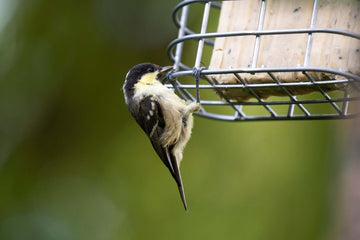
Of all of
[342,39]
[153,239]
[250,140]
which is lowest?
[153,239]

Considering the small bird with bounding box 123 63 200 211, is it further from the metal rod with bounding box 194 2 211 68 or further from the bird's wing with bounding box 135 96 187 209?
the metal rod with bounding box 194 2 211 68

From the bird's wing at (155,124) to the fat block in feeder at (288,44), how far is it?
483 mm

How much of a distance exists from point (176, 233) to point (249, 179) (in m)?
0.75

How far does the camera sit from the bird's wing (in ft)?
9.86

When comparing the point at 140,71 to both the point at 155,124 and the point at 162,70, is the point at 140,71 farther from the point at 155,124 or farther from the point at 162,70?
the point at 155,124

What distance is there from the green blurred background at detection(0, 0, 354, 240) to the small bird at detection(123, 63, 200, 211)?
5.05 ft

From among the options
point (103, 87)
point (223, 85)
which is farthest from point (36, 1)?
point (223, 85)

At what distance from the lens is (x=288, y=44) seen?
2.44 metres

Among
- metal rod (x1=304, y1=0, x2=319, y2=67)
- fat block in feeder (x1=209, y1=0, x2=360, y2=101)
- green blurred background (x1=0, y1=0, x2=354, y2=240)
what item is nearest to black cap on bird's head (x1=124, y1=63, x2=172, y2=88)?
fat block in feeder (x1=209, y1=0, x2=360, y2=101)

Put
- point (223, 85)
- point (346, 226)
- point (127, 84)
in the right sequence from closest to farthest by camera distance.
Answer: point (346, 226)
point (223, 85)
point (127, 84)

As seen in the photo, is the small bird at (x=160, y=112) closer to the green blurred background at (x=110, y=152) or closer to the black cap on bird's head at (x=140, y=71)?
the black cap on bird's head at (x=140, y=71)

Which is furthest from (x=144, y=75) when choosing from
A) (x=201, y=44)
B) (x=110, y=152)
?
(x=110, y=152)

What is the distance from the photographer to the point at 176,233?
4.52 m

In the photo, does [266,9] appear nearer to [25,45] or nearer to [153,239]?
[153,239]
